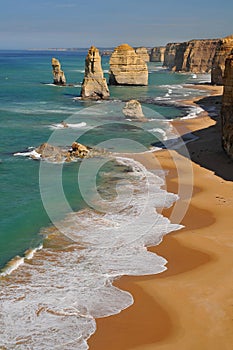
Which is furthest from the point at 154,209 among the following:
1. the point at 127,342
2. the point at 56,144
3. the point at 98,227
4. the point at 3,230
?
the point at 56,144

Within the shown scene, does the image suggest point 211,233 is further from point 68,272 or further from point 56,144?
point 56,144

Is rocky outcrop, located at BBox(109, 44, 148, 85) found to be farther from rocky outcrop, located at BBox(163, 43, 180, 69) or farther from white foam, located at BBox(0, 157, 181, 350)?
rocky outcrop, located at BBox(163, 43, 180, 69)

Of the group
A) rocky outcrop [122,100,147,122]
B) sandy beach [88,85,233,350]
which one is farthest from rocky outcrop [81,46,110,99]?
sandy beach [88,85,233,350]

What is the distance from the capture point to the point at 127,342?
10.3 m

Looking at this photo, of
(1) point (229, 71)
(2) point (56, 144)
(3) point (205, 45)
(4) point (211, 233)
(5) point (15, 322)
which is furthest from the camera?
(3) point (205, 45)

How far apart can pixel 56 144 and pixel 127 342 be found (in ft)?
76.8

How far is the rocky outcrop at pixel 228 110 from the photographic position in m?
25.0

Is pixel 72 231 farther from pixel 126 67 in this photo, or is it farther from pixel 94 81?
pixel 126 67

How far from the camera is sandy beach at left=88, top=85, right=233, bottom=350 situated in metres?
10.4

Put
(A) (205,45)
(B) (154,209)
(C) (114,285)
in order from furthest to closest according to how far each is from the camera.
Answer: (A) (205,45), (B) (154,209), (C) (114,285)

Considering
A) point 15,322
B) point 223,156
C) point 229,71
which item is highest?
point 229,71

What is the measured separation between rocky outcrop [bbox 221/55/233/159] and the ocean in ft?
14.1

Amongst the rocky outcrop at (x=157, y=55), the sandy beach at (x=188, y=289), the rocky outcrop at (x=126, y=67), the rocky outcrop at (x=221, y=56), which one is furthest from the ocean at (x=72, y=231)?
the rocky outcrop at (x=157, y=55)

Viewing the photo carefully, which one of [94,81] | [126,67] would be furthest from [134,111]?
[126,67]
